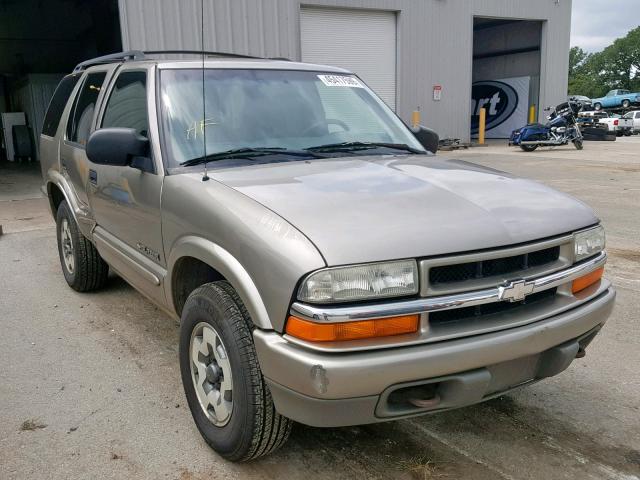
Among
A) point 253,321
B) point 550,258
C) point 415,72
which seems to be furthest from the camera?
point 415,72

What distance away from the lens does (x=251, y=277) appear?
2.28 m

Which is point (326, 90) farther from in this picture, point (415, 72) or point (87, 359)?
point (415, 72)

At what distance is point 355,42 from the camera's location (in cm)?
1897

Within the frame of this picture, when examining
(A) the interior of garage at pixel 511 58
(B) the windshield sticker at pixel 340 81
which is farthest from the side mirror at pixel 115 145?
(A) the interior of garage at pixel 511 58

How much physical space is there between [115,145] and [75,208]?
178 centimetres

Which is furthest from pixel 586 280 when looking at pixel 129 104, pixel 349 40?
pixel 349 40

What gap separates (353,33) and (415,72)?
3.07 metres

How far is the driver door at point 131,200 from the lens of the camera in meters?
3.16

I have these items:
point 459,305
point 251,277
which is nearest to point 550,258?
point 459,305

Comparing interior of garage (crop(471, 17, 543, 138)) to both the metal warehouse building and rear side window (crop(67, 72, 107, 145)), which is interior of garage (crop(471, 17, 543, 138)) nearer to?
the metal warehouse building

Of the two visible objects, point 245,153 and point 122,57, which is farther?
point 122,57

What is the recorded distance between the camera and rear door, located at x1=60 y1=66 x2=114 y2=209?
4.36 m

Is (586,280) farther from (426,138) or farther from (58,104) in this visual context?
(58,104)

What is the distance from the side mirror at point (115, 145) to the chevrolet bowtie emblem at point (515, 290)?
2.00 m
